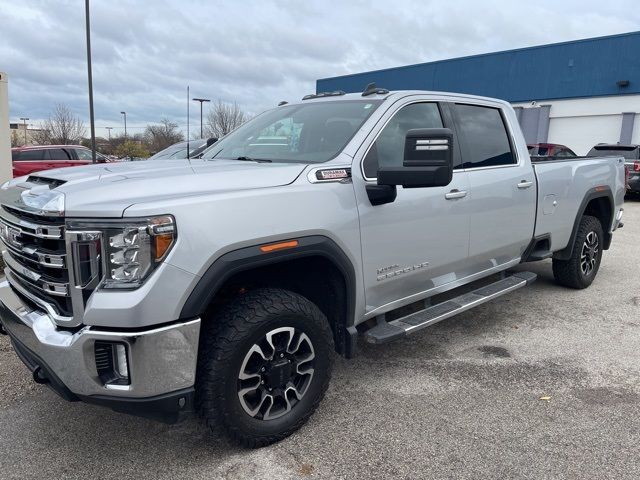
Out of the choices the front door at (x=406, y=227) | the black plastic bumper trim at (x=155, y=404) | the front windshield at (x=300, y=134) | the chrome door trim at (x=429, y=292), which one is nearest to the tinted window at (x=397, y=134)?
the front door at (x=406, y=227)

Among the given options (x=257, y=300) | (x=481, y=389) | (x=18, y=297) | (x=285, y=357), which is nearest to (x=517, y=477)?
(x=481, y=389)

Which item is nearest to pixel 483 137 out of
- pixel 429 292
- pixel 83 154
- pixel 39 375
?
pixel 429 292

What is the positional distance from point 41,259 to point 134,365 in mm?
Answer: 680

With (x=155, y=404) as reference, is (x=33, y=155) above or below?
above

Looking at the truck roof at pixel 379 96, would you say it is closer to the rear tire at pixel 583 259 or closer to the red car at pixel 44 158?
the rear tire at pixel 583 259

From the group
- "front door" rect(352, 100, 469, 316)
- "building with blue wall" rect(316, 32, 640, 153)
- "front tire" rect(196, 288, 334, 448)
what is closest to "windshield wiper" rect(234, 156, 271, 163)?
"front door" rect(352, 100, 469, 316)

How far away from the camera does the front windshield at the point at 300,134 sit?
339 centimetres

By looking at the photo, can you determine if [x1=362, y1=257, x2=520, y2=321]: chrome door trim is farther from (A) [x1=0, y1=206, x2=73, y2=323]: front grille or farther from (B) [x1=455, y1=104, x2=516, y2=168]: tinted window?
(A) [x1=0, y1=206, x2=73, y2=323]: front grille

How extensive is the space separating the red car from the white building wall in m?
21.4

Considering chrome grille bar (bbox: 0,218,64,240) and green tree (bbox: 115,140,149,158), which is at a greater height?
green tree (bbox: 115,140,149,158)

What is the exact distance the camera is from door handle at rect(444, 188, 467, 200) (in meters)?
3.66

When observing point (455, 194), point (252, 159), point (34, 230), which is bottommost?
point (34, 230)

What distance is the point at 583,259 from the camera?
5.82 metres

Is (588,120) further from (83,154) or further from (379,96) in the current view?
(379,96)
